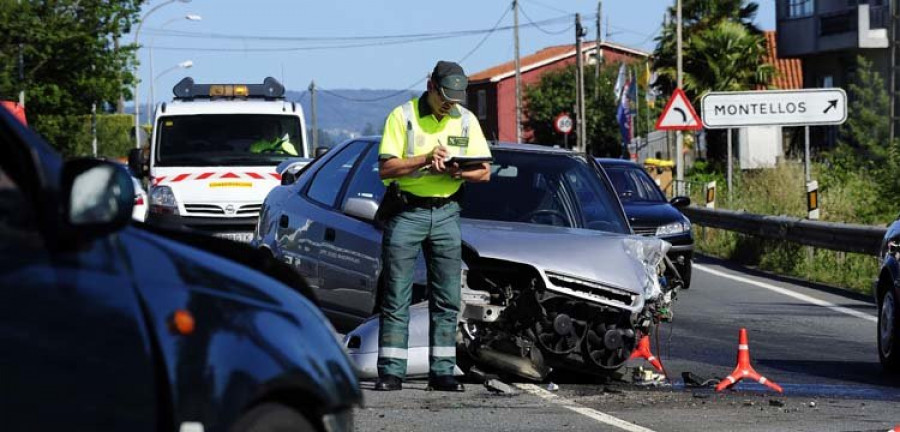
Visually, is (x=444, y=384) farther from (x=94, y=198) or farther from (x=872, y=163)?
(x=872, y=163)

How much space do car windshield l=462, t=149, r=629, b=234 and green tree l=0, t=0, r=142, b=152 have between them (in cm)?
3715

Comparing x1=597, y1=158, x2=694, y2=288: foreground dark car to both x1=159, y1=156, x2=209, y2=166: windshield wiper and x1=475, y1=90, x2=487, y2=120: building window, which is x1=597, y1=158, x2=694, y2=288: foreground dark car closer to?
x1=159, y1=156, x2=209, y2=166: windshield wiper

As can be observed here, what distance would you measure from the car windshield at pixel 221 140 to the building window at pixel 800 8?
3575cm

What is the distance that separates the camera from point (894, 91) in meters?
27.3

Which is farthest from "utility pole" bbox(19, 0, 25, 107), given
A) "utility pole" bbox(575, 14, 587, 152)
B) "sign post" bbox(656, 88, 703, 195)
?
"utility pole" bbox(575, 14, 587, 152)

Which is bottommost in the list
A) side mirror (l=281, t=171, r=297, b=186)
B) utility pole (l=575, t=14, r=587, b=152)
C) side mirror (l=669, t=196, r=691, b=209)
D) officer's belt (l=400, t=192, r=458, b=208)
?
side mirror (l=669, t=196, r=691, b=209)

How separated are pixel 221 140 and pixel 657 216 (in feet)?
18.6

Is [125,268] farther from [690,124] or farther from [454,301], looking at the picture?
[690,124]

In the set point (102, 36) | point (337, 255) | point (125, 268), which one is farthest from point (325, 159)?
point (102, 36)

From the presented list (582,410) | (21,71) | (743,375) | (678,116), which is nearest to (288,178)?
(743,375)

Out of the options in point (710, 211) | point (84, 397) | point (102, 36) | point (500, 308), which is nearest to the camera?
point (84, 397)

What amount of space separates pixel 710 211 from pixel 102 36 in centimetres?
2884

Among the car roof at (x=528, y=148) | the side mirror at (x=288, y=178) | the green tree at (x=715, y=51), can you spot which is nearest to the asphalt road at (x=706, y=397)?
the car roof at (x=528, y=148)

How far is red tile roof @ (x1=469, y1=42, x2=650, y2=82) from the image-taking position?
358ft
